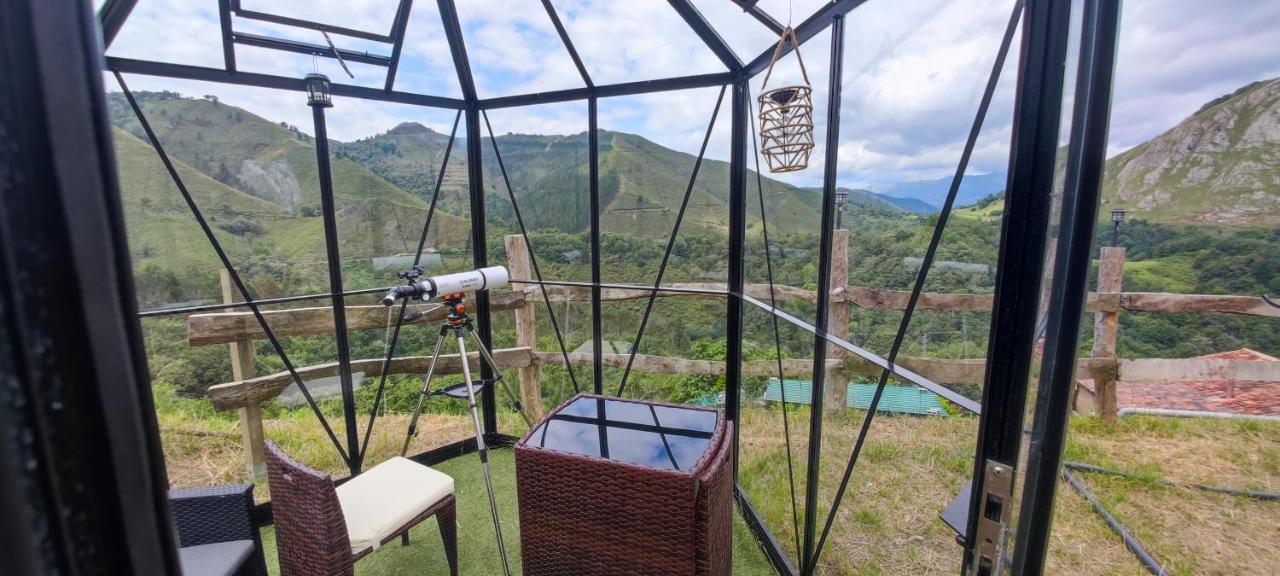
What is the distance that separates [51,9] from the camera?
0.26 m

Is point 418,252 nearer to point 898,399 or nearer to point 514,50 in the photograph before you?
point 514,50

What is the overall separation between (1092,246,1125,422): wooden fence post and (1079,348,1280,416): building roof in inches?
0.8

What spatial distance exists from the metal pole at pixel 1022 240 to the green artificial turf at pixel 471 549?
1.81 metres

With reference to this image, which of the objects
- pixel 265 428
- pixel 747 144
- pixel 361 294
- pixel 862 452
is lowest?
pixel 265 428

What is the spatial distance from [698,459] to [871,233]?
1.03 m

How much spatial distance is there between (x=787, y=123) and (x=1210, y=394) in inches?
47.9

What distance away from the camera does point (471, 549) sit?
263 centimetres

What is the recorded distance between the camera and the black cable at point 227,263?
7.79 feet

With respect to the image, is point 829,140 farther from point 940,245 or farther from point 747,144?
point 747,144

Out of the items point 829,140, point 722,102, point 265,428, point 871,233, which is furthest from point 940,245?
point 265,428

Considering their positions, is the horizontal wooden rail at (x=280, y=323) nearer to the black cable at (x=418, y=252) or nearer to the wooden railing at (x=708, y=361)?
the wooden railing at (x=708, y=361)

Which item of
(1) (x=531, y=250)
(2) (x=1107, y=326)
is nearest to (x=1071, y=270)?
(2) (x=1107, y=326)

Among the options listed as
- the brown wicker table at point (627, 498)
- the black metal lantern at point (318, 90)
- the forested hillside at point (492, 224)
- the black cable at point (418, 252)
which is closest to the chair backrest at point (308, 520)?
the brown wicker table at point (627, 498)

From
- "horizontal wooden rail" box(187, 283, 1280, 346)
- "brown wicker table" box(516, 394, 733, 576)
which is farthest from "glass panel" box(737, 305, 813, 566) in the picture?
"brown wicker table" box(516, 394, 733, 576)
